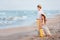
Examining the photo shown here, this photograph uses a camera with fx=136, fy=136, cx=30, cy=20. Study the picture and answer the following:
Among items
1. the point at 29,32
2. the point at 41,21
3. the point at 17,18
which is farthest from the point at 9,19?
the point at 41,21

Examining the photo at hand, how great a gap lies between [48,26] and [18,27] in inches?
15.7

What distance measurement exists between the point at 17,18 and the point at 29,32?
242 mm

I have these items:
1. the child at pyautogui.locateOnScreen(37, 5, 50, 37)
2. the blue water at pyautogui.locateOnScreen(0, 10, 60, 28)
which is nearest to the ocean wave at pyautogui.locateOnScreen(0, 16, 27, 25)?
the blue water at pyautogui.locateOnScreen(0, 10, 60, 28)

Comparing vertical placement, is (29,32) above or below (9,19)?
below

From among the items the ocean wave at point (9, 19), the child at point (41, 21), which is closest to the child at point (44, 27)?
the child at point (41, 21)

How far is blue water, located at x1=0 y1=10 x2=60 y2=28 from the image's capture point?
175cm

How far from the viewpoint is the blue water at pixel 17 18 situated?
1749 millimetres

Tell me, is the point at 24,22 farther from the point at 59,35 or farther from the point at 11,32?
the point at 59,35

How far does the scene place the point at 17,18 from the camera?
1788 millimetres

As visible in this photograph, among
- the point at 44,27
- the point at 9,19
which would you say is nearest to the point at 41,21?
the point at 44,27

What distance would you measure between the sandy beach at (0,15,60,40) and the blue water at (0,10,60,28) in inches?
2.1

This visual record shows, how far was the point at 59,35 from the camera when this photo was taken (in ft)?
5.98

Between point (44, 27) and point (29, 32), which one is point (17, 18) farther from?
point (44, 27)

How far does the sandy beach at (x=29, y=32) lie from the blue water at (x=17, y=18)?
53 millimetres
